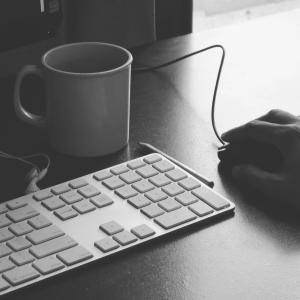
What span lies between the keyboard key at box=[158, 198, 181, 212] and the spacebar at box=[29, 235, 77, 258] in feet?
0.38

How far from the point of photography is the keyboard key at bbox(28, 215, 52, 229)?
0.72 meters

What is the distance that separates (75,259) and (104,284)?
39 millimetres

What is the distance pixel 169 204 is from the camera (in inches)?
30.0

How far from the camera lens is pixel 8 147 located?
3.06 ft

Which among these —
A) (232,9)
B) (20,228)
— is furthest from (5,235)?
(232,9)

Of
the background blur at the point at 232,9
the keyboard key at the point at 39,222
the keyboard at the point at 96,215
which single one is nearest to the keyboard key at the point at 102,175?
the keyboard at the point at 96,215

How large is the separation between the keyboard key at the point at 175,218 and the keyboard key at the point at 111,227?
4 centimetres

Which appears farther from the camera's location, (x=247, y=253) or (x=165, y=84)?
(x=165, y=84)

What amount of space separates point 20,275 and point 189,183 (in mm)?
240

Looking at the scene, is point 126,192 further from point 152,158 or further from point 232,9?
point 232,9

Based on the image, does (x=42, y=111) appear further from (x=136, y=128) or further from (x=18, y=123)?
(x=136, y=128)

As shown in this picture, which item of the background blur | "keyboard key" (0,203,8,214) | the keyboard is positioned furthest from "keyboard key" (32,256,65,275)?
the background blur

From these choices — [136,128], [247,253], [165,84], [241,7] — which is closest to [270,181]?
[247,253]

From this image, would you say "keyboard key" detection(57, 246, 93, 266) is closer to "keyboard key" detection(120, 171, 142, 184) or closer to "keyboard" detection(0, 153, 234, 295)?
"keyboard" detection(0, 153, 234, 295)
